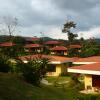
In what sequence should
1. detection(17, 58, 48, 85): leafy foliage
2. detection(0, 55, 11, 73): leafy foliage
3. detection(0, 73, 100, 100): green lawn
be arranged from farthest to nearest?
detection(0, 55, 11, 73): leafy foliage < detection(17, 58, 48, 85): leafy foliage < detection(0, 73, 100, 100): green lawn

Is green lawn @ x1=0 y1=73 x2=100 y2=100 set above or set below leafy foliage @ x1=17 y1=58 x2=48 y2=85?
below

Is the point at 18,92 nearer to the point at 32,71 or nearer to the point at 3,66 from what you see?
the point at 32,71

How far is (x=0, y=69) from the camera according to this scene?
24.4 m

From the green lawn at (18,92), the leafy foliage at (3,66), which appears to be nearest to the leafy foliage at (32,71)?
the green lawn at (18,92)

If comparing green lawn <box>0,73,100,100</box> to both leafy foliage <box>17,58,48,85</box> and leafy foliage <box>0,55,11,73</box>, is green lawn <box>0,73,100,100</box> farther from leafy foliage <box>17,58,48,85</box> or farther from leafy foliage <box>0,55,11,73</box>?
leafy foliage <box>0,55,11,73</box>

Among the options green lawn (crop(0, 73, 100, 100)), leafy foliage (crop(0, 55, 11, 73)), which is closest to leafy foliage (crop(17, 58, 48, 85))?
green lawn (crop(0, 73, 100, 100))

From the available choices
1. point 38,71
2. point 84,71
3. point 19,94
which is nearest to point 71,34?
point 84,71

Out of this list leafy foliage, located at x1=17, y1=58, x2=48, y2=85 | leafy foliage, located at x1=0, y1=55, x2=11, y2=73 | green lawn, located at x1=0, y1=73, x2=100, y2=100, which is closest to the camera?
green lawn, located at x1=0, y1=73, x2=100, y2=100

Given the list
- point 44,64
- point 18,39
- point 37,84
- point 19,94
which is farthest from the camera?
point 18,39

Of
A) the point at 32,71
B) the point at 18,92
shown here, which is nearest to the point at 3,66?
the point at 32,71

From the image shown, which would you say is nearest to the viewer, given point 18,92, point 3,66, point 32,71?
point 18,92

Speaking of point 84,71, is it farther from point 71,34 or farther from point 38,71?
point 71,34

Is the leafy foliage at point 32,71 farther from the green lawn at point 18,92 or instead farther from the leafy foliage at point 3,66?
the leafy foliage at point 3,66

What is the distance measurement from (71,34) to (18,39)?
15.7 m
